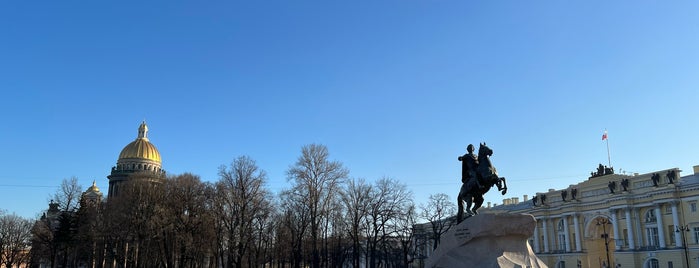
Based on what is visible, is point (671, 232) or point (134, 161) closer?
point (671, 232)

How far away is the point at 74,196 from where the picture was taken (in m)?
48.3

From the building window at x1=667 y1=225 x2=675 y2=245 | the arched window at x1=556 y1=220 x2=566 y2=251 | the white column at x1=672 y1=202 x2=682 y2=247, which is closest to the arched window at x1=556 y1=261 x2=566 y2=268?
the arched window at x1=556 y1=220 x2=566 y2=251

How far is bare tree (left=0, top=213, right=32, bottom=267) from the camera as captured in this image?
58359 millimetres

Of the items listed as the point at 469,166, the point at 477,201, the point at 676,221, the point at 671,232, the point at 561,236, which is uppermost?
the point at 676,221

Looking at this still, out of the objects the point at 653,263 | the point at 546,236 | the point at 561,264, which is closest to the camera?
the point at 653,263

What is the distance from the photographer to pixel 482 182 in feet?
52.0

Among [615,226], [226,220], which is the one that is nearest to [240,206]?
[226,220]

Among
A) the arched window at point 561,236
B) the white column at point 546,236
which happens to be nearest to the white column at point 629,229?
the arched window at point 561,236

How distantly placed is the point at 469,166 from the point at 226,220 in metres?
27.4

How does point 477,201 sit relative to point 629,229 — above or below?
below

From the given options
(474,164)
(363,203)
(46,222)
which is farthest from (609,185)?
(46,222)

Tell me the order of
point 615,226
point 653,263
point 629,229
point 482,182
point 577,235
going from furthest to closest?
1. point 577,235
2. point 615,226
3. point 629,229
4. point 653,263
5. point 482,182

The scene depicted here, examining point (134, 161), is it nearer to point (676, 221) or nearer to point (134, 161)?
point (134, 161)

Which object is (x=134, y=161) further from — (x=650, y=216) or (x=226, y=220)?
(x=650, y=216)
